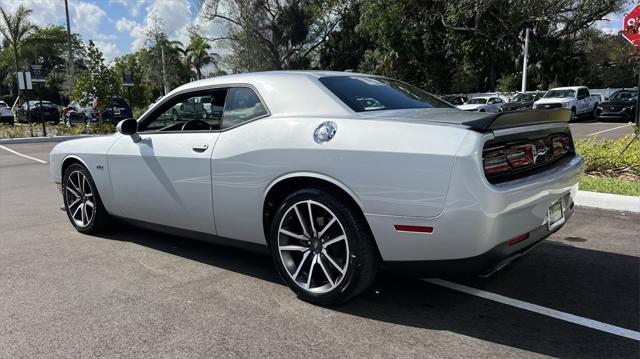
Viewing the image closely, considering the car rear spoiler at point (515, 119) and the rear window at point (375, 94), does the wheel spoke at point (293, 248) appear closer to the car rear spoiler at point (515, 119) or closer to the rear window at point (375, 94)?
the rear window at point (375, 94)

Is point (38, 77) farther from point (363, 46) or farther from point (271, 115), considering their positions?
point (363, 46)

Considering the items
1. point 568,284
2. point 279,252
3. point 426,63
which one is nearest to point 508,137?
point 568,284

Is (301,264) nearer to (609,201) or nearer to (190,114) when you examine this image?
(190,114)

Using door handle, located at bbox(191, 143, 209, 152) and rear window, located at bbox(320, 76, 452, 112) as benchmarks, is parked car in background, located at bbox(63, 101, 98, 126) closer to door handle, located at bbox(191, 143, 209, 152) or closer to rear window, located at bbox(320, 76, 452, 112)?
door handle, located at bbox(191, 143, 209, 152)

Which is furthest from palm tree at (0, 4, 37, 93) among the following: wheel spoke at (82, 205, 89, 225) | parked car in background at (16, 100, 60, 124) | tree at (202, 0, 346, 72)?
wheel spoke at (82, 205, 89, 225)

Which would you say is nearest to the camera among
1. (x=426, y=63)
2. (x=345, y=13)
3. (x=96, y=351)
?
(x=96, y=351)

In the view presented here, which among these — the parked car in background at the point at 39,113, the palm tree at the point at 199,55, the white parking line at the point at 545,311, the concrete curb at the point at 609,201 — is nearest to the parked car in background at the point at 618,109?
the concrete curb at the point at 609,201

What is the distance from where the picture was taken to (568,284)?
12.8ft

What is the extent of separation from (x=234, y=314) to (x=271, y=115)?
141cm

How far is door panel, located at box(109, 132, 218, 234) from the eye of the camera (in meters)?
4.08

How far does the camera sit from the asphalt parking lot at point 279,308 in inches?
118

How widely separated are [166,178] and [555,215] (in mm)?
2998

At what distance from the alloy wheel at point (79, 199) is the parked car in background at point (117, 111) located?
20.8 m

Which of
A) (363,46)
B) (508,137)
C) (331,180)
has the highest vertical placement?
(363,46)
